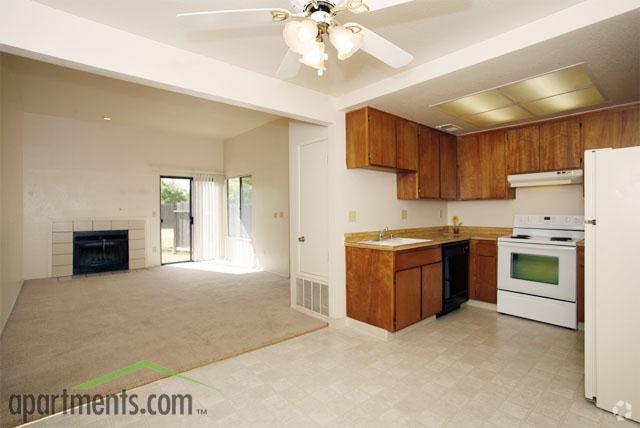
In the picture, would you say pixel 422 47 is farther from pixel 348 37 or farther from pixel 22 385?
pixel 22 385

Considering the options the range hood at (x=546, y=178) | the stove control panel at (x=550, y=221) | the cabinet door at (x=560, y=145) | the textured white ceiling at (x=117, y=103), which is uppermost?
the textured white ceiling at (x=117, y=103)

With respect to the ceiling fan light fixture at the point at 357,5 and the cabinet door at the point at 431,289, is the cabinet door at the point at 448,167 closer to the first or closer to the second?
the cabinet door at the point at 431,289

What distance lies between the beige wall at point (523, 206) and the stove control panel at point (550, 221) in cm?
5

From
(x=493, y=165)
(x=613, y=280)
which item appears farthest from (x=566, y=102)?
(x=613, y=280)

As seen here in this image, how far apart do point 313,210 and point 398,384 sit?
1.96 metres

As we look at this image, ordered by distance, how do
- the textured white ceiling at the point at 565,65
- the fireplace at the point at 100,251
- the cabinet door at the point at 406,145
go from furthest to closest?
1. the fireplace at the point at 100,251
2. the cabinet door at the point at 406,145
3. the textured white ceiling at the point at 565,65

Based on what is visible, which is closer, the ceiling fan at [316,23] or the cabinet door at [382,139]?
the ceiling fan at [316,23]

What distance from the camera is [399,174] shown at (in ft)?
12.9

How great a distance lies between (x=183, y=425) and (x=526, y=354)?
2723 millimetres

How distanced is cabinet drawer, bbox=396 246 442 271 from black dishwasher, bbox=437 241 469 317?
162 millimetres

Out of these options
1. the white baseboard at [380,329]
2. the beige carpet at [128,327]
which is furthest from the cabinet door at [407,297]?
the beige carpet at [128,327]

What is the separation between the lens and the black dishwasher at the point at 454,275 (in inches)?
141

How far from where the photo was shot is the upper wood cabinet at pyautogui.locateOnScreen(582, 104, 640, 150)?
3.11m

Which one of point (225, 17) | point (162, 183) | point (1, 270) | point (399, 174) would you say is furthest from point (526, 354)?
point (162, 183)
